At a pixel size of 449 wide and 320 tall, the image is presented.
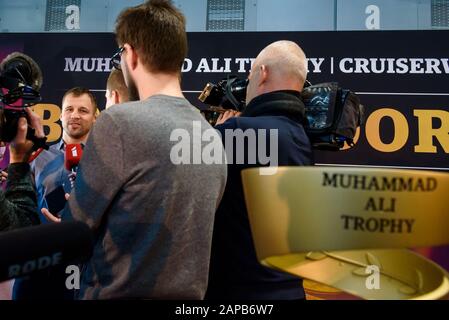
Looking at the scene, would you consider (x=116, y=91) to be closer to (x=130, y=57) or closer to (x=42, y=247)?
(x=130, y=57)

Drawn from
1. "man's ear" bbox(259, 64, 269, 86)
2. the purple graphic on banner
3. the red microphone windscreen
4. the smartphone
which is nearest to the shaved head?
"man's ear" bbox(259, 64, 269, 86)

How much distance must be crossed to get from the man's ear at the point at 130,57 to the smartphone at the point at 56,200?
939 millimetres

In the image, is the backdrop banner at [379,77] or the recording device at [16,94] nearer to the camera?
the recording device at [16,94]

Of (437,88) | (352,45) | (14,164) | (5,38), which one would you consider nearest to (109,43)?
(5,38)

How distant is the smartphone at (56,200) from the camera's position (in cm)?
157

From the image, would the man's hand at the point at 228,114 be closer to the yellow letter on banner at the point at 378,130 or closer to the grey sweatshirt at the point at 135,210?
the grey sweatshirt at the point at 135,210

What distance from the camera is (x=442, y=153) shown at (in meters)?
2.03

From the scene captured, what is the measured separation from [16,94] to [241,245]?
0.72 metres

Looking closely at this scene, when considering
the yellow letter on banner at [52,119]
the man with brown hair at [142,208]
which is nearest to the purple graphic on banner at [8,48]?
the yellow letter on banner at [52,119]

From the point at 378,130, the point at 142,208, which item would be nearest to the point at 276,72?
the point at 142,208

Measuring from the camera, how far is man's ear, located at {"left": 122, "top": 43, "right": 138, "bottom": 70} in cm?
81

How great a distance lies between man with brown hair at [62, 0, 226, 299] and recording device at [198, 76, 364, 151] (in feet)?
1.65
